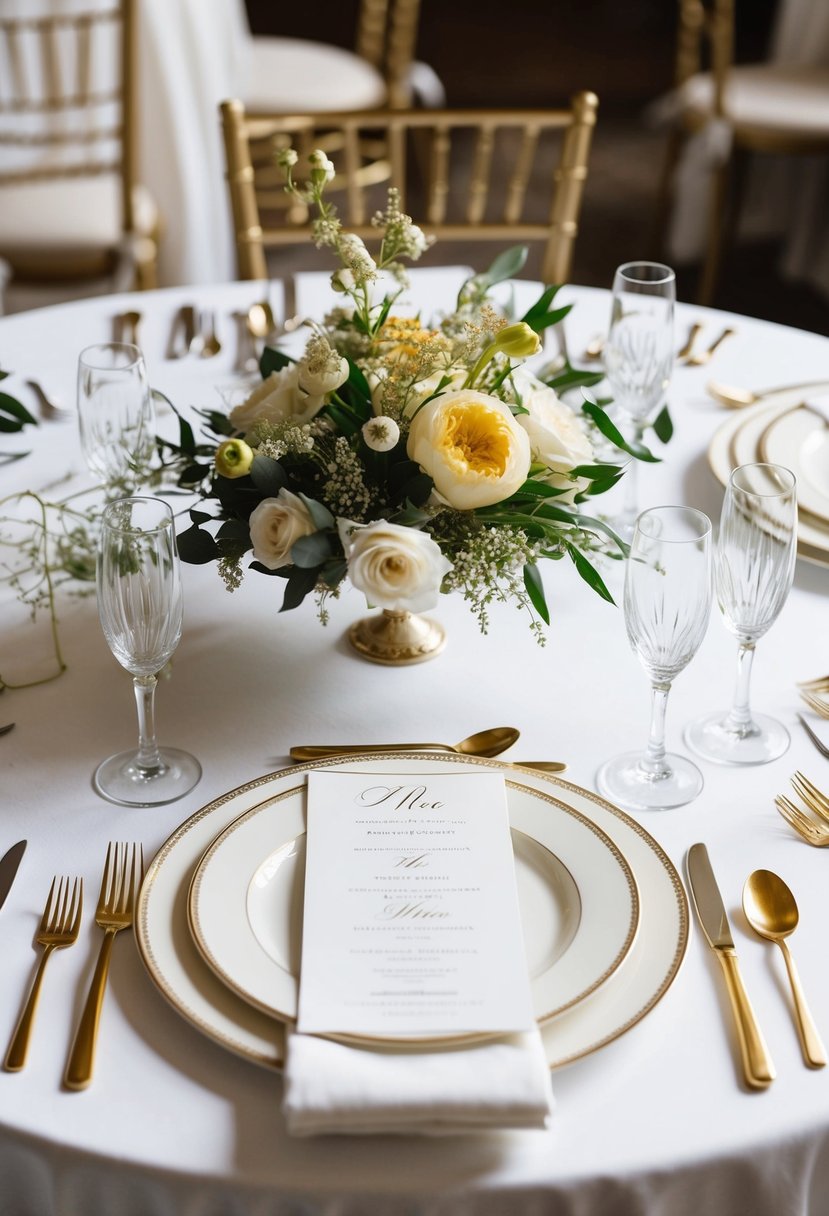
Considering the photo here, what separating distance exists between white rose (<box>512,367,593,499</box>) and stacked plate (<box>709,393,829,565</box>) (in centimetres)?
31

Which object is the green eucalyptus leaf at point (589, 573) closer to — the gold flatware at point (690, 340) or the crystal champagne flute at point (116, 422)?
the crystal champagne flute at point (116, 422)

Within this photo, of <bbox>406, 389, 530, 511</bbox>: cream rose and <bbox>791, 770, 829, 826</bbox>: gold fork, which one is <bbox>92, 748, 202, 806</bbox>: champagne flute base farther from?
<bbox>791, 770, 829, 826</bbox>: gold fork

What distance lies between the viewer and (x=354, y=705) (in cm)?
107

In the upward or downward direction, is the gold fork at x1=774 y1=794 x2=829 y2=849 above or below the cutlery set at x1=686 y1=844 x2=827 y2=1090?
below

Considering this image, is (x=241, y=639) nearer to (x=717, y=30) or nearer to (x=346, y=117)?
(x=346, y=117)

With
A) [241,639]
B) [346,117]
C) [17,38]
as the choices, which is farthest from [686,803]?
[17,38]

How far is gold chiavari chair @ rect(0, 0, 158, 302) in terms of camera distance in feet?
8.64

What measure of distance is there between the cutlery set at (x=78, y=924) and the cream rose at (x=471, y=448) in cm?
35

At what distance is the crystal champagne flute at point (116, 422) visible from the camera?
123 cm

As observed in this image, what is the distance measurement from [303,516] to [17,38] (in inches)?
92.9

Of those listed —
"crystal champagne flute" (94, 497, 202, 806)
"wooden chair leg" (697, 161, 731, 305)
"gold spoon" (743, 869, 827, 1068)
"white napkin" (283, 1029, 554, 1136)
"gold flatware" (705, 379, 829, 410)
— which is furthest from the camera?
"wooden chair leg" (697, 161, 731, 305)

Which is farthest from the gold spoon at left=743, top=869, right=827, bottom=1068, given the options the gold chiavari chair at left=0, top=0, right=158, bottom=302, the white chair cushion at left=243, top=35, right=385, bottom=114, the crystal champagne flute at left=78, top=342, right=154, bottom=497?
the white chair cushion at left=243, top=35, right=385, bottom=114

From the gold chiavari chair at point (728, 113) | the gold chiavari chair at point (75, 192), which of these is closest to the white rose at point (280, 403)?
the gold chiavari chair at point (75, 192)

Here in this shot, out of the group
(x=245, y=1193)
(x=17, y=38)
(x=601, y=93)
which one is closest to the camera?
(x=245, y=1193)
